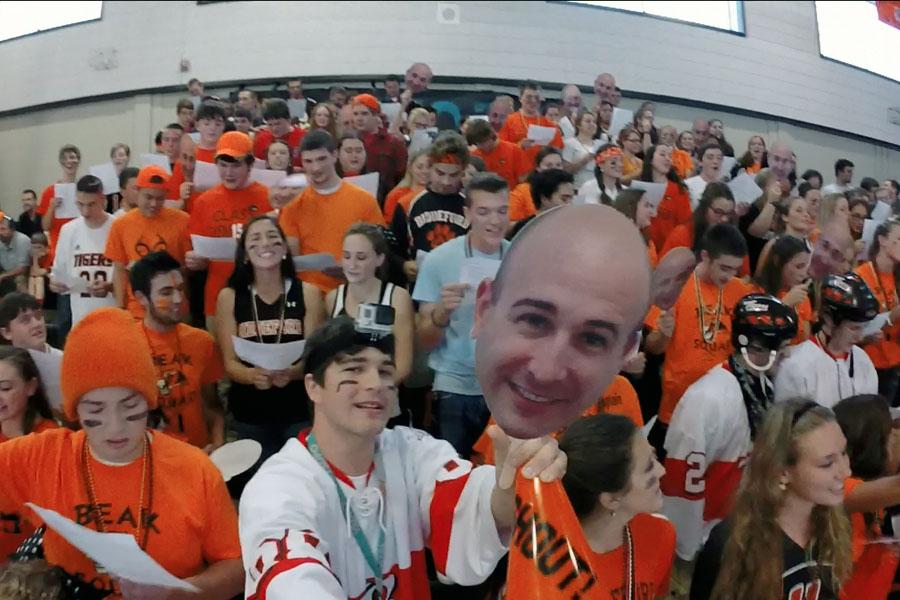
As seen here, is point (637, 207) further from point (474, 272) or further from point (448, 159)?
point (448, 159)

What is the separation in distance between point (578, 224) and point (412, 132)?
2561mm

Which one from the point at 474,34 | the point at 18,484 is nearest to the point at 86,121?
the point at 18,484

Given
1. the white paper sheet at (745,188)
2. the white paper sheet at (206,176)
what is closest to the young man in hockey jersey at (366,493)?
the white paper sheet at (745,188)

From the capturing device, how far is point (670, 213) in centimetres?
113

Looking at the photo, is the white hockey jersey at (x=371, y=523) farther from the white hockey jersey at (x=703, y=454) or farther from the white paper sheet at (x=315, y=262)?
the white paper sheet at (x=315, y=262)

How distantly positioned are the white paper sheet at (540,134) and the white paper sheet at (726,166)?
0.60m

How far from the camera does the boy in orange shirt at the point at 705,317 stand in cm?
125

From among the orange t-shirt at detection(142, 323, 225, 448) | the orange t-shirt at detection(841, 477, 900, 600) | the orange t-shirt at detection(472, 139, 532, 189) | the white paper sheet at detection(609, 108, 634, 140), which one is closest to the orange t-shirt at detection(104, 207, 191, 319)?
the orange t-shirt at detection(142, 323, 225, 448)

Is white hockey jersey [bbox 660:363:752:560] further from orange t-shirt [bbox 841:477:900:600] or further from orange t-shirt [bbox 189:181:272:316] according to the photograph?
orange t-shirt [bbox 189:181:272:316]

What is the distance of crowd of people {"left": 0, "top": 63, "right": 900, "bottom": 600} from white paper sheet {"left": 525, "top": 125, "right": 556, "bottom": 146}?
29 mm

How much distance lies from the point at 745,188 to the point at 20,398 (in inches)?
71.6

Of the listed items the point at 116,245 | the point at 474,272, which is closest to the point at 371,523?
the point at 474,272

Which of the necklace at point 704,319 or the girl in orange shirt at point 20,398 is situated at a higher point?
the necklace at point 704,319

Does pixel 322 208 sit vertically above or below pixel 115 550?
above
